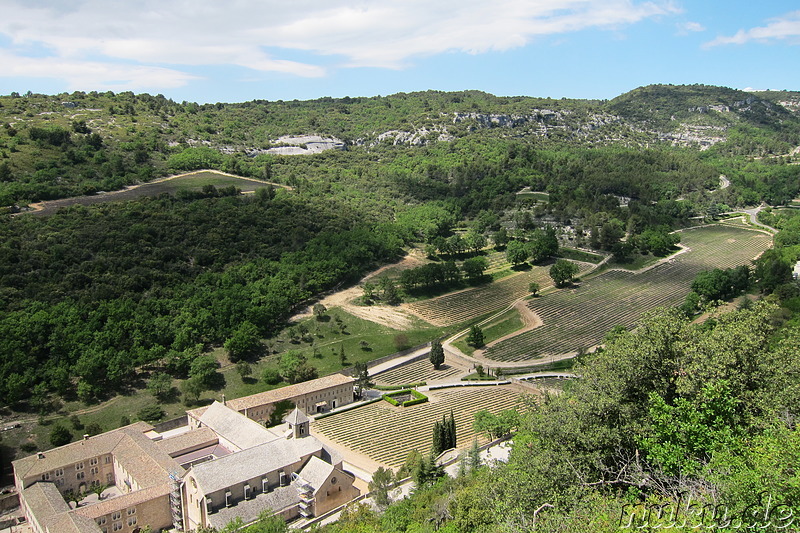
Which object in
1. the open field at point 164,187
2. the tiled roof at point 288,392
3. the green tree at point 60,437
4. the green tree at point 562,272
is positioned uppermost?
the open field at point 164,187

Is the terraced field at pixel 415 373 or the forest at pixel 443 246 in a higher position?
the forest at pixel 443 246

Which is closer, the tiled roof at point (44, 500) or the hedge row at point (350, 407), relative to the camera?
the tiled roof at point (44, 500)

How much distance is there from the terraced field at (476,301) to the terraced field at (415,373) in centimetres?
996

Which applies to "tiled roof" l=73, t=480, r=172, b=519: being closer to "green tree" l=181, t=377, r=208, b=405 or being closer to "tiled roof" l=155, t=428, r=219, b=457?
"tiled roof" l=155, t=428, r=219, b=457

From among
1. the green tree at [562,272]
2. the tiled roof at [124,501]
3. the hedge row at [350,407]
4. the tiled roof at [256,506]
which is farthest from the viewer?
the green tree at [562,272]

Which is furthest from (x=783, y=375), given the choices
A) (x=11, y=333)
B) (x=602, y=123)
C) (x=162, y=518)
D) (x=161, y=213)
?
(x=602, y=123)

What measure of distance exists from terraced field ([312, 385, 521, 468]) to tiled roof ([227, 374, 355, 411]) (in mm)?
2705

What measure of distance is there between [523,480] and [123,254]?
56990 mm

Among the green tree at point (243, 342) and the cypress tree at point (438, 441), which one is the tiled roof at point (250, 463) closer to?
Answer: the cypress tree at point (438, 441)

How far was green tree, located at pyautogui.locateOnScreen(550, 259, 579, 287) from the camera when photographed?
250ft

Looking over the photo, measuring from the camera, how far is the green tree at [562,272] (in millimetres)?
76062

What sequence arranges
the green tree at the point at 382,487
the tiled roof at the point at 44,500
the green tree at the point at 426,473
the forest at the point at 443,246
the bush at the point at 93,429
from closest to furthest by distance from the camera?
the forest at the point at 443,246
the green tree at the point at 382,487
the green tree at the point at 426,473
the tiled roof at the point at 44,500
the bush at the point at 93,429

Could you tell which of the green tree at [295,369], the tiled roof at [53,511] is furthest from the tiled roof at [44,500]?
the green tree at [295,369]

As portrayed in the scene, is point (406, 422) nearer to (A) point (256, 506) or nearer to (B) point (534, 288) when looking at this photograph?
(A) point (256, 506)
